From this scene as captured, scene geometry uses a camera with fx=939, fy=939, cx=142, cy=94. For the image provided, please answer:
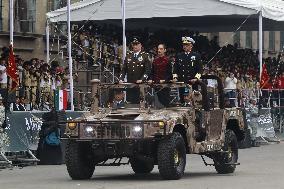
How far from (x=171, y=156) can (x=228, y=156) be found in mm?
2380

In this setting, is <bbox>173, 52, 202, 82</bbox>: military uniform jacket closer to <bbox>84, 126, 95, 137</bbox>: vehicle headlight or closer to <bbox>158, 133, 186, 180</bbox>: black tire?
<bbox>158, 133, 186, 180</bbox>: black tire

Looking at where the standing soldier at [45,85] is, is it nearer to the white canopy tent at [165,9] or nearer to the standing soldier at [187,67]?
the white canopy tent at [165,9]

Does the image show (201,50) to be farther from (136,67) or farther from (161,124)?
(161,124)

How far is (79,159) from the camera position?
51.0 feet

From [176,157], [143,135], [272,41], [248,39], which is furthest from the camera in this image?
[272,41]

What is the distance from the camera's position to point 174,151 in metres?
15.2

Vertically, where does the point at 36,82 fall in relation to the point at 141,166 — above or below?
above


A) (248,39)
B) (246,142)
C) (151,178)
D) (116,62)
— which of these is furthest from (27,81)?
(248,39)

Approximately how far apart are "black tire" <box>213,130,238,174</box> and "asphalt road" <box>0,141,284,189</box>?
5.9 inches

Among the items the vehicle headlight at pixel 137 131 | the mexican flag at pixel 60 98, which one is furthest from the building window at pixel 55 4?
the vehicle headlight at pixel 137 131

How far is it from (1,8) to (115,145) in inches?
756

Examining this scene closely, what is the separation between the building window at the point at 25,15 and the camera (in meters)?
34.0

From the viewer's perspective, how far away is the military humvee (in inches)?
597

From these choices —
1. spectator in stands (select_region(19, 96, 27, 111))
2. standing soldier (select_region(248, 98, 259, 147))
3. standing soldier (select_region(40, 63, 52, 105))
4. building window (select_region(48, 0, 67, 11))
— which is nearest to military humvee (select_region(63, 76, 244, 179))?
spectator in stands (select_region(19, 96, 27, 111))
